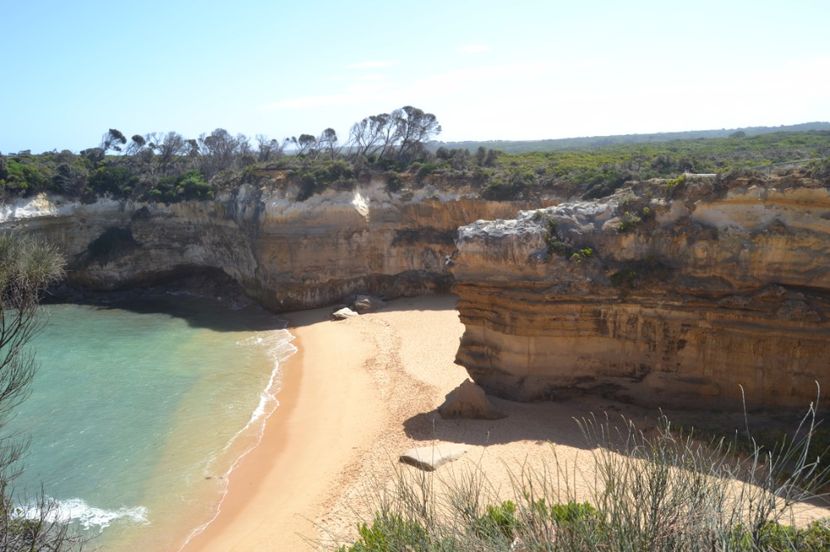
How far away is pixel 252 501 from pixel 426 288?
1850 cm

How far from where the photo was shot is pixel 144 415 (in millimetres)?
19141

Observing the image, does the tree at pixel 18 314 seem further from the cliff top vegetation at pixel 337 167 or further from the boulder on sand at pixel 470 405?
the cliff top vegetation at pixel 337 167

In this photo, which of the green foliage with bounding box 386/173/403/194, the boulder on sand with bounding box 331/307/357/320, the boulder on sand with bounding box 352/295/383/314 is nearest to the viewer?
the boulder on sand with bounding box 331/307/357/320

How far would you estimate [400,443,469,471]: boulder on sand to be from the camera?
13.3m

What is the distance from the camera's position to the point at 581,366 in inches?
620

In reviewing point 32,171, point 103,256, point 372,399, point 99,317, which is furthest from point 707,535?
point 32,171

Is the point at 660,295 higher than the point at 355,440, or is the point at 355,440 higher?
the point at 660,295

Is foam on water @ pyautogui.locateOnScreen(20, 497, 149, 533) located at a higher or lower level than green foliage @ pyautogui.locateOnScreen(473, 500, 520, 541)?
lower

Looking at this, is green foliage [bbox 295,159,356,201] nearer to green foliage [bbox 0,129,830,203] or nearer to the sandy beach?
green foliage [bbox 0,129,830,203]

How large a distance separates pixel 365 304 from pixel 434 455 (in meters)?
16.2

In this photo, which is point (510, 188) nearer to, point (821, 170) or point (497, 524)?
point (821, 170)

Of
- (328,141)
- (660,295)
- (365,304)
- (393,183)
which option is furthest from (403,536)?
(328,141)

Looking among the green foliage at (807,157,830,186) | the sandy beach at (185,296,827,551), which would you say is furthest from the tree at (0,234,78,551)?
the green foliage at (807,157,830,186)

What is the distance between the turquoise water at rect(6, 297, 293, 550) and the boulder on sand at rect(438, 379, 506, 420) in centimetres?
605
